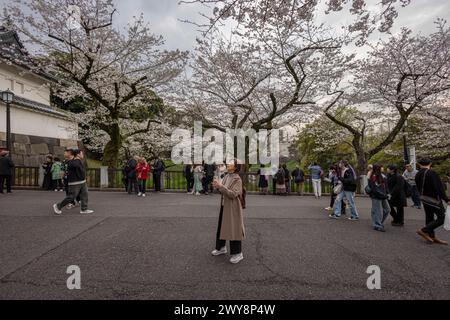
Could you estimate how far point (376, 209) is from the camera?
6.53 metres

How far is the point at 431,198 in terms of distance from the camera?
17.5 ft

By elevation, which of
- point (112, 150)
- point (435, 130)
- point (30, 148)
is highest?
point (435, 130)

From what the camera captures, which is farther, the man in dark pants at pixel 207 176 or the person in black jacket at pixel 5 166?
the man in dark pants at pixel 207 176

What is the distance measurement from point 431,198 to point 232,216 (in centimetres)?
435

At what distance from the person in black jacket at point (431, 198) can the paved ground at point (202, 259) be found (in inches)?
12.3

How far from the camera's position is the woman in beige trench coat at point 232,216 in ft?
13.6

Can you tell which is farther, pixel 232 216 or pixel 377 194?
pixel 377 194

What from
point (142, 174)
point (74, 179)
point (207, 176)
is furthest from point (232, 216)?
point (207, 176)

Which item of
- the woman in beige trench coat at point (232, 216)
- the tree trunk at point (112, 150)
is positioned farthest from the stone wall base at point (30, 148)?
the woman in beige trench coat at point (232, 216)

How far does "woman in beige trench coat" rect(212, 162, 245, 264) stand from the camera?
163 inches

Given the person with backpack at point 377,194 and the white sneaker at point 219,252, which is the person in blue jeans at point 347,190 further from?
the white sneaker at point 219,252

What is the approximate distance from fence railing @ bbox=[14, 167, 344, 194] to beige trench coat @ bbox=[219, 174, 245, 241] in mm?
10005

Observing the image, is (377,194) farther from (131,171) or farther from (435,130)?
(435,130)

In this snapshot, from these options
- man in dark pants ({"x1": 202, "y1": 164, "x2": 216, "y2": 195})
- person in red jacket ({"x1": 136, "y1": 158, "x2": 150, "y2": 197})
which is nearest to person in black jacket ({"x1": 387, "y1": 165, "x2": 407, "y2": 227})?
man in dark pants ({"x1": 202, "y1": 164, "x2": 216, "y2": 195})
